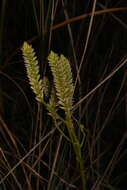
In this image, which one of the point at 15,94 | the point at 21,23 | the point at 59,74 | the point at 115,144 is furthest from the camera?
the point at 21,23

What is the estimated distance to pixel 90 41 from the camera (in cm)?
141

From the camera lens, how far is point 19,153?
4.22 feet

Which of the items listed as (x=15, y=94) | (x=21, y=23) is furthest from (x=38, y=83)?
(x=21, y=23)

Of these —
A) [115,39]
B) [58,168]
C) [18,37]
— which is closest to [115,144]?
[58,168]

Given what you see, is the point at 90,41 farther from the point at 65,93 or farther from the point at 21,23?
the point at 65,93

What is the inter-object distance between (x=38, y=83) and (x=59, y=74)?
0.06 metres

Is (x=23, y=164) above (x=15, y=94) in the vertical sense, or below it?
below

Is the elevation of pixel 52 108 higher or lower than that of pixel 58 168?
higher

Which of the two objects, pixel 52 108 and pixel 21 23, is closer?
pixel 52 108

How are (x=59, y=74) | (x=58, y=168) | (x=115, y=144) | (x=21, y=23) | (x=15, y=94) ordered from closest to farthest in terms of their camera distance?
(x=59, y=74) < (x=58, y=168) < (x=115, y=144) < (x=15, y=94) < (x=21, y=23)

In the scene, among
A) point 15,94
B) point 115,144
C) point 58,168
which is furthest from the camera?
point 15,94

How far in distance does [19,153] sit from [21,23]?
569 mm

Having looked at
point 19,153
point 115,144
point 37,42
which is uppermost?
point 37,42

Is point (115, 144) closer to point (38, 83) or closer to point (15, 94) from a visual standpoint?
point (15, 94)
